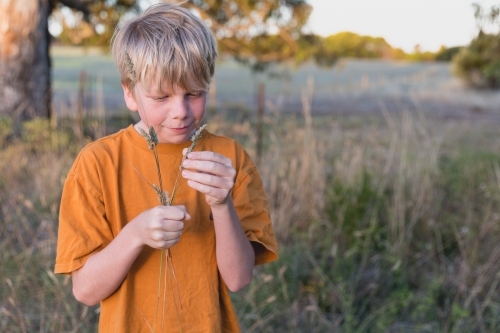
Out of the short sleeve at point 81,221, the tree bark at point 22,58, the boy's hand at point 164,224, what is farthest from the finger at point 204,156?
the tree bark at point 22,58

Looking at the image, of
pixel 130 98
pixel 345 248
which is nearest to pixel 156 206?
pixel 130 98

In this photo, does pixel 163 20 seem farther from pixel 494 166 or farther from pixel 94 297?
pixel 494 166

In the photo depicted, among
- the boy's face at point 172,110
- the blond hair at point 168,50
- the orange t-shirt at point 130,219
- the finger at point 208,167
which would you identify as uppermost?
the blond hair at point 168,50

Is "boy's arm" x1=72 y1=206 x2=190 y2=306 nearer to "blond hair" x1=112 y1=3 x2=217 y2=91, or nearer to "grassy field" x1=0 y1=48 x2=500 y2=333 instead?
"blond hair" x1=112 y1=3 x2=217 y2=91

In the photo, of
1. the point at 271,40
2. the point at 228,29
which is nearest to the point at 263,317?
the point at 228,29

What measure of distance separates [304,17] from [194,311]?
791 centimetres

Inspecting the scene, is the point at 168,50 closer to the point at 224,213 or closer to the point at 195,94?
the point at 195,94

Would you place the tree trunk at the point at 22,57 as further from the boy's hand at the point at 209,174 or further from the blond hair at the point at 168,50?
the boy's hand at the point at 209,174

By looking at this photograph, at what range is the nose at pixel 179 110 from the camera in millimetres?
1249

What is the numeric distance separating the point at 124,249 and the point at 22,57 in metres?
5.97

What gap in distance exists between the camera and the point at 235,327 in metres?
1.48

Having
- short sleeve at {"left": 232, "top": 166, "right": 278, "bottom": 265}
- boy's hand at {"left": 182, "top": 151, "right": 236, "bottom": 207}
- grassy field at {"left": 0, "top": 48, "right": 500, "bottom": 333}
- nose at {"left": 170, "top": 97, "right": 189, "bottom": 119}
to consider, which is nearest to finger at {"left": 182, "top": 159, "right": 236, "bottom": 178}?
boy's hand at {"left": 182, "top": 151, "right": 236, "bottom": 207}

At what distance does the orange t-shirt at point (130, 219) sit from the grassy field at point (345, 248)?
2.91ft

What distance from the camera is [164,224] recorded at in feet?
3.55
